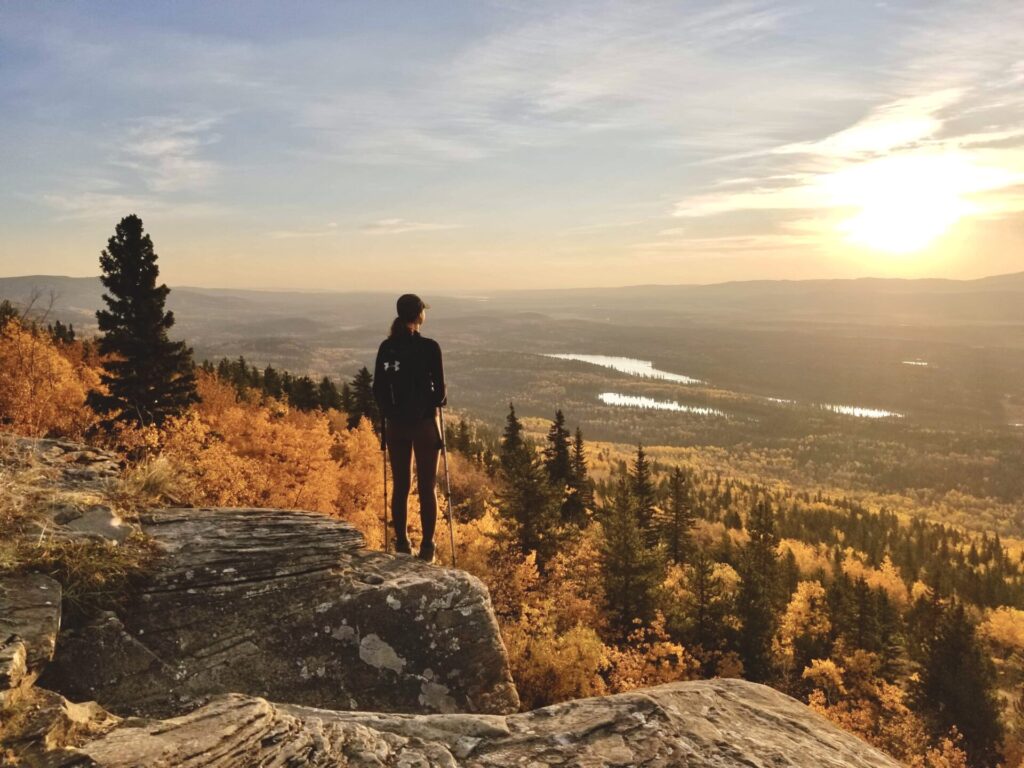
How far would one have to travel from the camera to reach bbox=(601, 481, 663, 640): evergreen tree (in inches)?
1538

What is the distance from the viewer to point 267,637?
7.07 meters

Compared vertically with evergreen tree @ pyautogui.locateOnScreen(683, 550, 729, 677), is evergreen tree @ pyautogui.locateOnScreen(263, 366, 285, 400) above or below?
above

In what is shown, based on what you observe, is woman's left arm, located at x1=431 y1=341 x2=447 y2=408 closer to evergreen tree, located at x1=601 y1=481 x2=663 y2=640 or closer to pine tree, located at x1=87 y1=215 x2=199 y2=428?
pine tree, located at x1=87 y1=215 x2=199 y2=428

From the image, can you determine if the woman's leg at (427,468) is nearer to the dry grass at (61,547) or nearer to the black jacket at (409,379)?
the black jacket at (409,379)

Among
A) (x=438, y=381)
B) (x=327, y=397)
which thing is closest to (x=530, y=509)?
(x=438, y=381)

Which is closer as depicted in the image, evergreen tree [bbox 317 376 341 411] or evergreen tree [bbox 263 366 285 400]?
evergreen tree [bbox 263 366 285 400]

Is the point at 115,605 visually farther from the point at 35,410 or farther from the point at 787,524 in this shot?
the point at 787,524

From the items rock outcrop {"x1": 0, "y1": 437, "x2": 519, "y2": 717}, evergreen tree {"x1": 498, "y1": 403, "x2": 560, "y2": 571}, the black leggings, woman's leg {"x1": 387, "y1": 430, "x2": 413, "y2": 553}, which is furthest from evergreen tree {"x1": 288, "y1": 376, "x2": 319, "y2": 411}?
rock outcrop {"x1": 0, "y1": 437, "x2": 519, "y2": 717}

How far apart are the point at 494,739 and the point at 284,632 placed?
10.5ft

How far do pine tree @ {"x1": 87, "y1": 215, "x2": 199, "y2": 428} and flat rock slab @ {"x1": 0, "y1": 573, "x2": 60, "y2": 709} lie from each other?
25.6 metres

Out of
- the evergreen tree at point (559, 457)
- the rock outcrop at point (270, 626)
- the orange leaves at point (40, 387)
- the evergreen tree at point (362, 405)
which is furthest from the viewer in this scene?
the evergreen tree at point (362, 405)

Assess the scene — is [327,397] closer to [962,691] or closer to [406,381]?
[406,381]

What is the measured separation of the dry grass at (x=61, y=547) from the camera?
617cm

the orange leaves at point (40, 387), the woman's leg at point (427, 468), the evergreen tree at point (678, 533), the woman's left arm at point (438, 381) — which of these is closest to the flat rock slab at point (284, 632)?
the woman's leg at point (427, 468)
